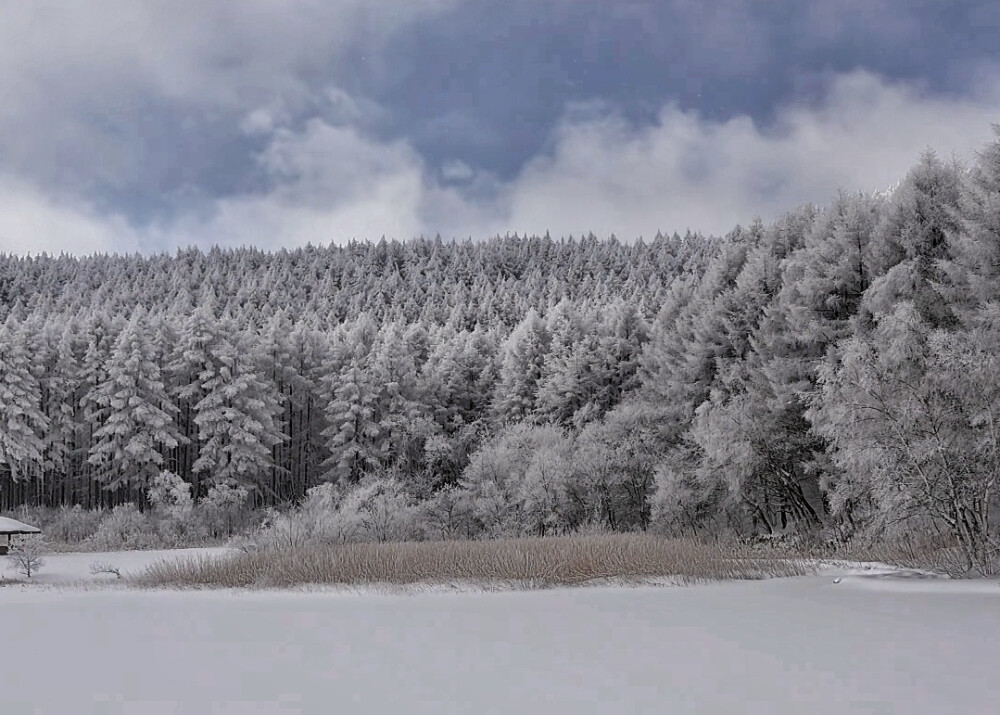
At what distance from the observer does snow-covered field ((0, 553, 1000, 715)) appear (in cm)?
655

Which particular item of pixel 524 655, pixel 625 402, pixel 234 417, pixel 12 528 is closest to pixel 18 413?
pixel 234 417

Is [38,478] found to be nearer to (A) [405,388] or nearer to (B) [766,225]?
(A) [405,388]

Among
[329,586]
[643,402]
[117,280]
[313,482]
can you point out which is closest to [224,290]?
[117,280]

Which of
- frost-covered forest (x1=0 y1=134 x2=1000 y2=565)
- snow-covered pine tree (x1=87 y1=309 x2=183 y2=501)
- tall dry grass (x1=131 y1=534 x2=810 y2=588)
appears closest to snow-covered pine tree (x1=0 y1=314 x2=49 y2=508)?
frost-covered forest (x1=0 y1=134 x2=1000 y2=565)

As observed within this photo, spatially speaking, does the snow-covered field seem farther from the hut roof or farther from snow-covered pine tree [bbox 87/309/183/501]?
snow-covered pine tree [bbox 87/309/183/501]

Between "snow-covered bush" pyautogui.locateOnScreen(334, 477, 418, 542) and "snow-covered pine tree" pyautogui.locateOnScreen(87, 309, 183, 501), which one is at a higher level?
"snow-covered pine tree" pyautogui.locateOnScreen(87, 309, 183, 501)

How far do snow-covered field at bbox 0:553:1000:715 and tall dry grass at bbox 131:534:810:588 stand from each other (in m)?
2.95

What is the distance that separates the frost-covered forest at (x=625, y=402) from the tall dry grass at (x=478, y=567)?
3704 mm

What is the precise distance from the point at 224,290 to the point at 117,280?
22272 mm

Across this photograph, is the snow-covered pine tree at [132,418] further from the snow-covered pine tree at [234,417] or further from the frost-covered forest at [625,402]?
the snow-covered pine tree at [234,417]

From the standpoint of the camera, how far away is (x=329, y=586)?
16.6 meters

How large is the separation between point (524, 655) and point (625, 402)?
33.6 meters

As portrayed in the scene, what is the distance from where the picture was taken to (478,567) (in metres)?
16.6

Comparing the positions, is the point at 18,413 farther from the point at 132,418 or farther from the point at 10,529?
the point at 10,529
